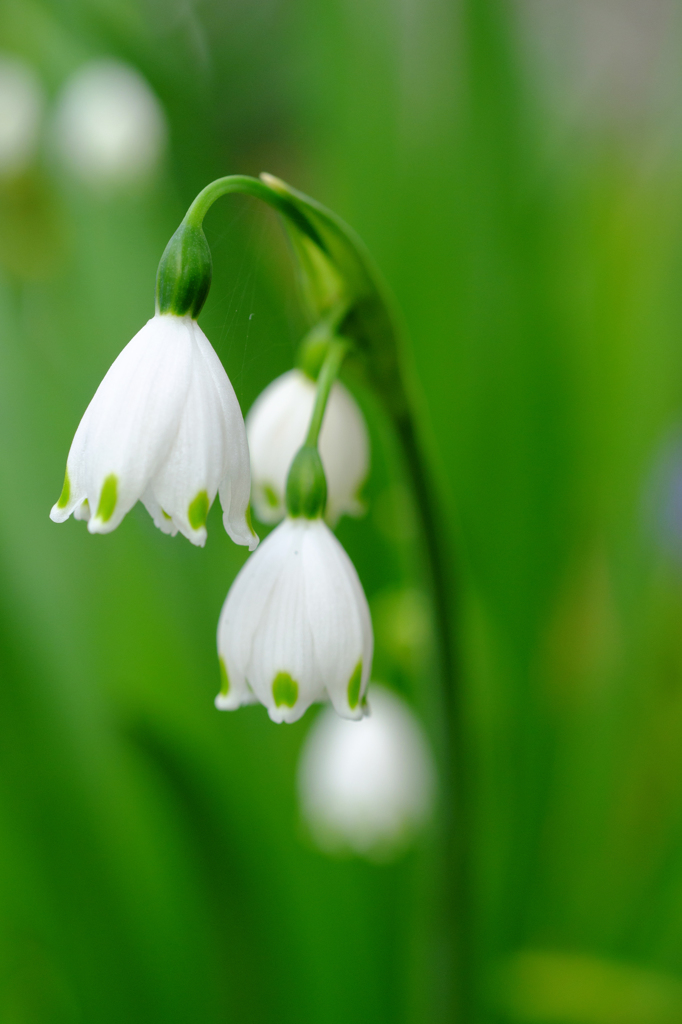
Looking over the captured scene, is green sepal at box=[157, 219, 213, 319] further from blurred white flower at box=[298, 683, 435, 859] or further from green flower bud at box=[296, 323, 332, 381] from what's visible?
blurred white flower at box=[298, 683, 435, 859]

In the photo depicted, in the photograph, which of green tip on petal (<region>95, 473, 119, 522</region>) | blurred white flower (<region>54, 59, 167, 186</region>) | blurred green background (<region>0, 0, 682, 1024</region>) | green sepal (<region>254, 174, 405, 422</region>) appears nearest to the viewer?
green tip on petal (<region>95, 473, 119, 522</region>)

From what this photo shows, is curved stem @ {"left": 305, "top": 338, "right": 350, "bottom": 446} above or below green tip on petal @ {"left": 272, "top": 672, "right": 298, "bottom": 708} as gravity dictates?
above

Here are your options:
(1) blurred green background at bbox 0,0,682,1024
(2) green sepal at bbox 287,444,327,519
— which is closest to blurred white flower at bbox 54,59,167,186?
(1) blurred green background at bbox 0,0,682,1024

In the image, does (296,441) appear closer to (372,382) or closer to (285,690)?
(372,382)

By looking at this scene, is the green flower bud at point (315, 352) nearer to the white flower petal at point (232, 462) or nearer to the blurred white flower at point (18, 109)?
the white flower petal at point (232, 462)

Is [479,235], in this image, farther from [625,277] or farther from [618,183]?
[618,183]

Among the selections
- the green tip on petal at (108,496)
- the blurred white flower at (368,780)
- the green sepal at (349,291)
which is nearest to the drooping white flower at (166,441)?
the green tip on petal at (108,496)
